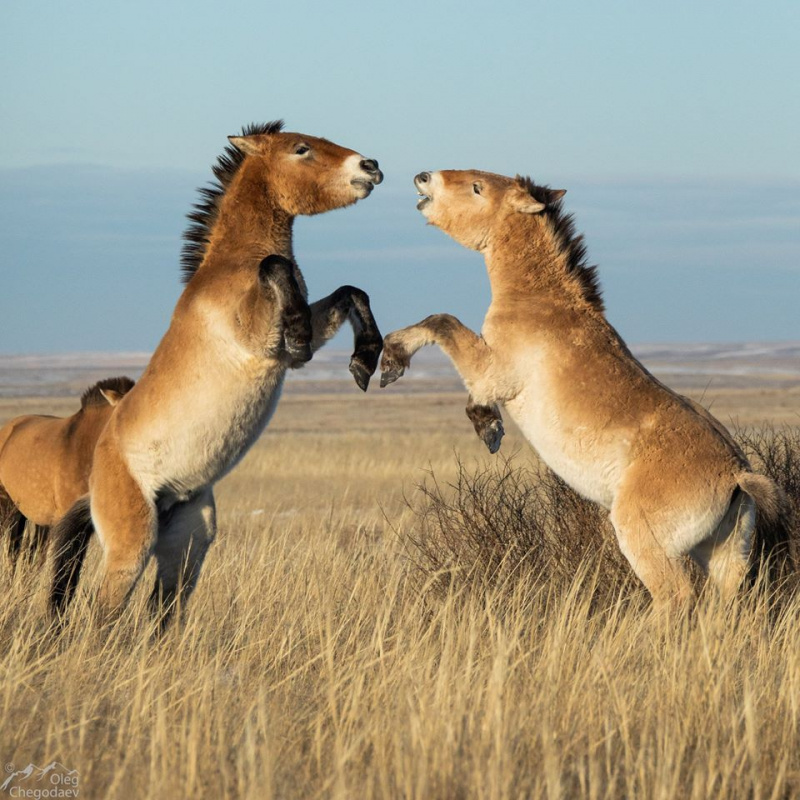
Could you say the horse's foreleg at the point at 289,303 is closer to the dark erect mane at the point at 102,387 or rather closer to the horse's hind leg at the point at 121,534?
the horse's hind leg at the point at 121,534

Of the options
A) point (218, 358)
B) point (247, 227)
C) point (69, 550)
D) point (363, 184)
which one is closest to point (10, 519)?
point (69, 550)

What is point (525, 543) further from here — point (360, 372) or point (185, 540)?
Answer: point (185, 540)

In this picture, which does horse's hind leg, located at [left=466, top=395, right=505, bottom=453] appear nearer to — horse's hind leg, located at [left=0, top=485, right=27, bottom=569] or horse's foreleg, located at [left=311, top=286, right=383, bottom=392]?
horse's foreleg, located at [left=311, top=286, right=383, bottom=392]

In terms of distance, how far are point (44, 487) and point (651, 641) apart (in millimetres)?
4241

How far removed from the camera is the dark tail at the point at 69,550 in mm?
6016

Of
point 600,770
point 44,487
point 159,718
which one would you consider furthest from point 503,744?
point 44,487

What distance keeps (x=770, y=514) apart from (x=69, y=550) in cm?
360

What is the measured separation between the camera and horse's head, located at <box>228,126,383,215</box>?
238 inches

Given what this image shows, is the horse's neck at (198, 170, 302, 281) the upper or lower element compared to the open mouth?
lower

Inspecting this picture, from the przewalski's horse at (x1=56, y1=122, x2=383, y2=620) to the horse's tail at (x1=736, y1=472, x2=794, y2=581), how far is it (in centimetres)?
201

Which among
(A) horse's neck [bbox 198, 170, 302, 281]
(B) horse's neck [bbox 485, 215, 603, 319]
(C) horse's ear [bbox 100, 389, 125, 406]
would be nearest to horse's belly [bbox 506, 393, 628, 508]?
(B) horse's neck [bbox 485, 215, 603, 319]

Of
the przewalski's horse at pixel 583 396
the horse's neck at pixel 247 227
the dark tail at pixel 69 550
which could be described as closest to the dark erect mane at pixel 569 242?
the przewalski's horse at pixel 583 396

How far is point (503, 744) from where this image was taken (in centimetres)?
380

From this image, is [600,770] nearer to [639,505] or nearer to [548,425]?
[639,505]
